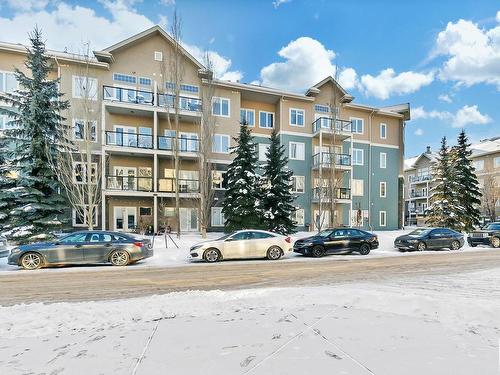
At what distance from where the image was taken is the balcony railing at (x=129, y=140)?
24.2 metres

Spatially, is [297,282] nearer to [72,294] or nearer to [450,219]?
[72,294]

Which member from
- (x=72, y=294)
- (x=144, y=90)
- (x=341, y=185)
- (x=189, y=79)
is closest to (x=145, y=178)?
(x=144, y=90)

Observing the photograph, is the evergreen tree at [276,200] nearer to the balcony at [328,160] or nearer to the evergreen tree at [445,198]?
the balcony at [328,160]

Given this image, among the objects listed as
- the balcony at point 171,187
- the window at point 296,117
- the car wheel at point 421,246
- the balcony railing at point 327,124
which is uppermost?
the window at point 296,117

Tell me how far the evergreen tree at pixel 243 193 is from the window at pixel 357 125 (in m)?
15.8

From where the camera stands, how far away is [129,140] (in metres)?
24.6

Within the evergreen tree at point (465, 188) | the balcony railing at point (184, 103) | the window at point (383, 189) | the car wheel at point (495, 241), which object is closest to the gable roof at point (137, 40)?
the balcony railing at point (184, 103)

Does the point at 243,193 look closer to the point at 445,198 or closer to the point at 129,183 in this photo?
the point at 129,183

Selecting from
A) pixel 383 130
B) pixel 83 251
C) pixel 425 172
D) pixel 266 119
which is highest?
pixel 266 119

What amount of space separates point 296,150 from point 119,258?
22.3 m

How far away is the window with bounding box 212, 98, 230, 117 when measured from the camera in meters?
28.2

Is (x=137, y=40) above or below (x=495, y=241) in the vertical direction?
above

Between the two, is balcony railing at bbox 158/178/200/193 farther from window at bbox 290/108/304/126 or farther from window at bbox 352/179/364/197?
window at bbox 352/179/364/197

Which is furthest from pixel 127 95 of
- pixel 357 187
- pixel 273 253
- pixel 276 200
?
pixel 357 187
